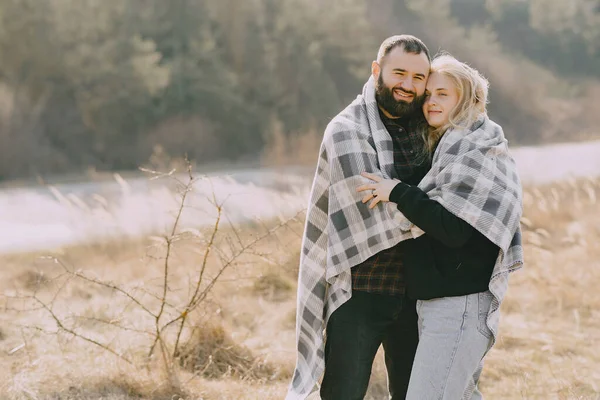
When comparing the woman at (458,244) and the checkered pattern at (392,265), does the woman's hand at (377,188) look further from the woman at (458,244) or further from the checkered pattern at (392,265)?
the checkered pattern at (392,265)

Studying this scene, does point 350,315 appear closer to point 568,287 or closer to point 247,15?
point 568,287

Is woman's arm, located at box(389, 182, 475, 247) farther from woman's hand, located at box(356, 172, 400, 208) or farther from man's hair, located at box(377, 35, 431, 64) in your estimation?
man's hair, located at box(377, 35, 431, 64)

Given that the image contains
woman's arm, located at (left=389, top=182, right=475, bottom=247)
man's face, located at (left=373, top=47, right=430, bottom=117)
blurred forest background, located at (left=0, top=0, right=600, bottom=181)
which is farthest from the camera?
blurred forest background, located at (left=0, top=0, right=600, bottom=181)

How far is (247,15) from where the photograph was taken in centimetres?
2172

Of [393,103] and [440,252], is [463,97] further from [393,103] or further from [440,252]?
[440,252]

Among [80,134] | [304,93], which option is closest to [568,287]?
[80,134]

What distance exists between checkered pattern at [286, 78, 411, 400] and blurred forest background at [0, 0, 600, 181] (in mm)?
10983

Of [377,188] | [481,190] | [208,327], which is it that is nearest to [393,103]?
[377,188]

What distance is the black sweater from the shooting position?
2832 millimetres

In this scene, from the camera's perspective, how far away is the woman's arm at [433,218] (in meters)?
2.82

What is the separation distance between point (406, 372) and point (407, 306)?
1.05 ft

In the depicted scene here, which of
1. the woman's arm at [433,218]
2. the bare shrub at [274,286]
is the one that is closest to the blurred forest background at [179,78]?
the bare shrub at [274,286]

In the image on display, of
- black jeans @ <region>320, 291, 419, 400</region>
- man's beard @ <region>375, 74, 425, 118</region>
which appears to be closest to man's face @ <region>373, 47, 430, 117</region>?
man's beard @ <region>375, 74, 425, 118</region>

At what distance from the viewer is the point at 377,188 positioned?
296 cm
